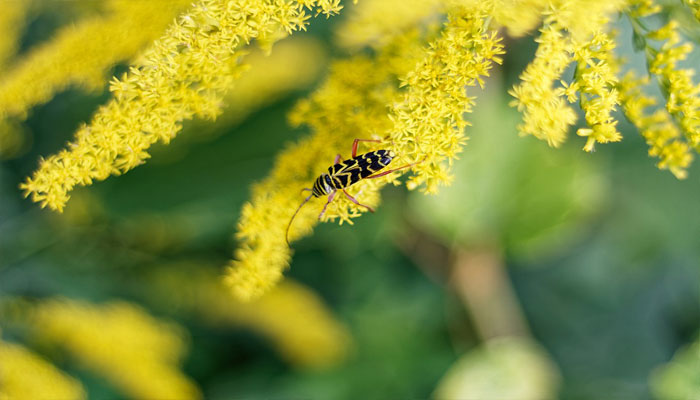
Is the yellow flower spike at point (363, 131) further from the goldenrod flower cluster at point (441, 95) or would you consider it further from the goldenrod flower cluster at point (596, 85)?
the goldenrod flower cluster at point (596, 85)

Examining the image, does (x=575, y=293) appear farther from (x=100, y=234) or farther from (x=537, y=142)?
(x=100, y=234)

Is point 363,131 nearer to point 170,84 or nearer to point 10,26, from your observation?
point 170,84

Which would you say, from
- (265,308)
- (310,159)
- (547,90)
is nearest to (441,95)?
(547,90)

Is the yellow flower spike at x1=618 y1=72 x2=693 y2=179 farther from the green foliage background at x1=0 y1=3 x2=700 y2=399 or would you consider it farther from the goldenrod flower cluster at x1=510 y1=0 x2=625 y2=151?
the green foliage background at x1=0 y1=3 x2=700 y2=399

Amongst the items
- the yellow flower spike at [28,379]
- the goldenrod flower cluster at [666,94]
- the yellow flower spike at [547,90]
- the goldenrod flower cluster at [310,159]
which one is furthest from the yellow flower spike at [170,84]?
the yellow flower spike at [28,379]

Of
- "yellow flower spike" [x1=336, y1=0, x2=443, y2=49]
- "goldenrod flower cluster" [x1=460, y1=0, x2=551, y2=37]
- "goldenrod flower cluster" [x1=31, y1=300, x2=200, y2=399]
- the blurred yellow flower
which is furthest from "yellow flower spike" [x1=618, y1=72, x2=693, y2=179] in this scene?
the blurred yellow flower

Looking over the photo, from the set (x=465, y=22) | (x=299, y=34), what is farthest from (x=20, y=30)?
(x=465, y=22)
